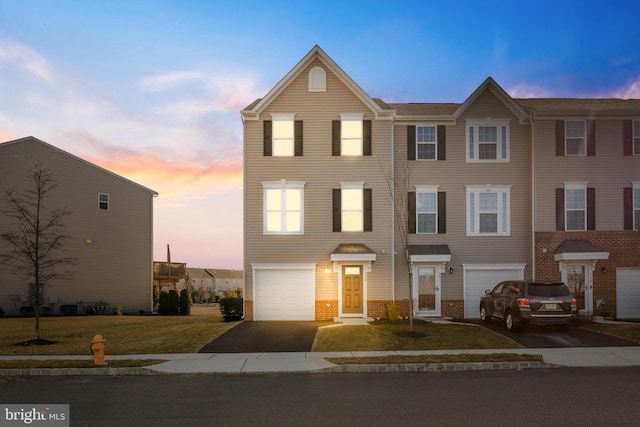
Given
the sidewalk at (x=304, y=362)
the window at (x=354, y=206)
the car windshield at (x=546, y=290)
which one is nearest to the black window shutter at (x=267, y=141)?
the window at (x=354, y=206)

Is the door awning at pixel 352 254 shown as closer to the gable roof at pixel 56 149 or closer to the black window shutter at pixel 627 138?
the black window shutter at pixel 627 138

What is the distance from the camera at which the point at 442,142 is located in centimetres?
2491

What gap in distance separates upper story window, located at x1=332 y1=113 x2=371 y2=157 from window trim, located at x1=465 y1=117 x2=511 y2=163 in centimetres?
466

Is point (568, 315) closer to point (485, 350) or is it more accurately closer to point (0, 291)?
point (485, 350)

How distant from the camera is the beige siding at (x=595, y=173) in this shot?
24688mm

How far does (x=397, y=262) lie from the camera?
24.6 m

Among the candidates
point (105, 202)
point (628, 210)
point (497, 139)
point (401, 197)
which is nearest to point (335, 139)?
point (401, 197)

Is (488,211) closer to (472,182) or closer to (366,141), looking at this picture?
(472,182)

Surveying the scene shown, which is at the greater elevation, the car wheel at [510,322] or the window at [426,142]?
the window at [426,142]

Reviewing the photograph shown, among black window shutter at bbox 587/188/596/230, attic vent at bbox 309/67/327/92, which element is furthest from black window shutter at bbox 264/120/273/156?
black window shutter at bbox 587/188/596/230

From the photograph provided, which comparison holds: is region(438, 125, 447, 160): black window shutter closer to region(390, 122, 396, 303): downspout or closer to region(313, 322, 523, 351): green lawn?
region(390, 122, 396, 303): downspout

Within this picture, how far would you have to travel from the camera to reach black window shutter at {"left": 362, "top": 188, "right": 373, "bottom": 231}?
24500mm

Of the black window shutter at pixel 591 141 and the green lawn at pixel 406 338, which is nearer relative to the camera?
the green lawn at pixel 406 338

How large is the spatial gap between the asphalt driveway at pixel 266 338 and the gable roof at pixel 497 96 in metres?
11.6
